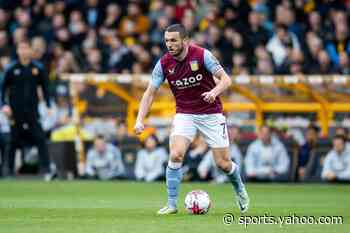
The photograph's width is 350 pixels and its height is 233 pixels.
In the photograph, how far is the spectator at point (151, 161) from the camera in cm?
2262

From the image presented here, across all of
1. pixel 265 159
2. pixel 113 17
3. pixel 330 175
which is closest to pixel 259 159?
pixel 265 159

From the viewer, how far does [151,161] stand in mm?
22656

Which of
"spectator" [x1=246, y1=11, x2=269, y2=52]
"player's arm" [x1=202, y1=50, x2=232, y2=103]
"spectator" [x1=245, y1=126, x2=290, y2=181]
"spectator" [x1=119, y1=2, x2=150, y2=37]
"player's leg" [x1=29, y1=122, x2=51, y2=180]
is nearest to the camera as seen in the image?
"player's arm" [x1=202, y1=50, x2=232, y2=103]

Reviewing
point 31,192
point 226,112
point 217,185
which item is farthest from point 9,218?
point 226,112

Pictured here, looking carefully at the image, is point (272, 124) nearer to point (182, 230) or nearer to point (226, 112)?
point (226, 112)

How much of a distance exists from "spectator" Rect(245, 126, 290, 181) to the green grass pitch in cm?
125

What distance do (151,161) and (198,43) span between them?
11.0 ft

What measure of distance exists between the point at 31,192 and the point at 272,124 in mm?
7262

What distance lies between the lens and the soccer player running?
12734 millimetres

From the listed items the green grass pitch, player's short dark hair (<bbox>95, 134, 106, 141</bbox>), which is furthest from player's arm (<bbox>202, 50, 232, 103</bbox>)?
Answer: player's short dark hair (<bbox>95, 134, 106, 141</bbox>)

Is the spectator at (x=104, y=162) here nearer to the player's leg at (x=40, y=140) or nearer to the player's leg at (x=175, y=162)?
the player's leg at (x=40, y=140)

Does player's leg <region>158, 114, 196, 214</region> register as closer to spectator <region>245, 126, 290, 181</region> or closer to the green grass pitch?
the green grass pitch

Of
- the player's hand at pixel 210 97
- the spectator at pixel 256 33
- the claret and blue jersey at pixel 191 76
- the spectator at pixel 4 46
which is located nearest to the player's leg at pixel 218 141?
the claret and blue jersey at pixel 191 76

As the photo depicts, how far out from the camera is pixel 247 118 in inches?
930
